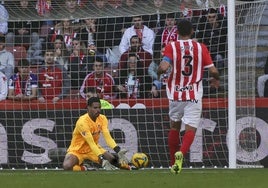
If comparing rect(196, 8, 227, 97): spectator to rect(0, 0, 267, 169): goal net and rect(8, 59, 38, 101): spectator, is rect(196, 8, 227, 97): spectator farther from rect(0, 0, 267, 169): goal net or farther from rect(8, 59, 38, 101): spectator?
rect(8, 59, 38, 101): spectator

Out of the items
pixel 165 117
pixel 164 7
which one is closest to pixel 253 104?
pixel 165 117

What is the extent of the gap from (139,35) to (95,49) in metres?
0.88

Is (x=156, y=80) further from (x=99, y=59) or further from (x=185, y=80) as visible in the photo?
(x=185, y=80)

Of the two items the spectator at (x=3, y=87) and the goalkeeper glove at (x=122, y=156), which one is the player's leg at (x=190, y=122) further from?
the spectator at (x=3, y=87)

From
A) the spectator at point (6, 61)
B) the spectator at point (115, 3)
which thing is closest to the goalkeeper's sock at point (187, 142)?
the spectator at point (115, 3)

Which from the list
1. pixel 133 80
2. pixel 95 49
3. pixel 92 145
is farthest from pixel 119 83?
pixel 92 145

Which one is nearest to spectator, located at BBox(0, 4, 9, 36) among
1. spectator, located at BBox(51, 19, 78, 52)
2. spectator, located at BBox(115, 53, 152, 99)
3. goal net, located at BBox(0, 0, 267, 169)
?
goal net, located at BBox(0, 0, 267, 169)

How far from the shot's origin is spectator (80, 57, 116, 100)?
15688 mm

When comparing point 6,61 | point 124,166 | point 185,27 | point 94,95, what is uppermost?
point 185,27

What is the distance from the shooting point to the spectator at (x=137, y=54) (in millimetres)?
15742

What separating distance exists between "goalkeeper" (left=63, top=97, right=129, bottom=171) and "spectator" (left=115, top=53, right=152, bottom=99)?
65.3 inches

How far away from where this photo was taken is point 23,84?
1589 cm

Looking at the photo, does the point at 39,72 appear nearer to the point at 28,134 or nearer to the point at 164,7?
the point at 28,134

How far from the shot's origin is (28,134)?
15.3 metres
